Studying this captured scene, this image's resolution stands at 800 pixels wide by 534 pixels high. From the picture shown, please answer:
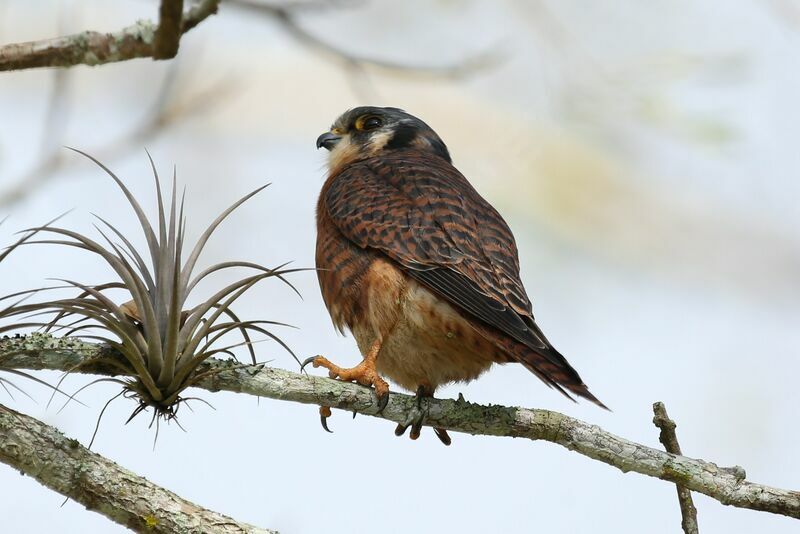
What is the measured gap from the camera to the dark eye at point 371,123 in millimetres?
5609

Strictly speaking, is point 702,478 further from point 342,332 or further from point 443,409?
point 342,332

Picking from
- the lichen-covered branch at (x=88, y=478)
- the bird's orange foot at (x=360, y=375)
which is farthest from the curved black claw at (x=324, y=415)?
the lichen-covered branch at (x=88, y=478)

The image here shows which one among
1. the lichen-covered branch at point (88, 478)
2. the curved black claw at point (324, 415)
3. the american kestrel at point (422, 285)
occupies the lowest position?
the lichen-covered branch at point (88, 478)

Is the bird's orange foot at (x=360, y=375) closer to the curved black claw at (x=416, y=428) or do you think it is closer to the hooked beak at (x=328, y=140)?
the curved black claw at (x=416, y=428)

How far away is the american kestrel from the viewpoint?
381cm

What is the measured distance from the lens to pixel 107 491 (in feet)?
9.02

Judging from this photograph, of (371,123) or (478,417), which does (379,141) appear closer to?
(371,123)

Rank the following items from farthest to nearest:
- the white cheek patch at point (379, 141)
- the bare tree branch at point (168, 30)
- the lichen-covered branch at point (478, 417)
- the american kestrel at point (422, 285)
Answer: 1. the white cheek patch at point (379, 141)
2. the american kestrel at point (422, 285)
3. the lichen-covered branch at point (478, 417)
4. the bare tree branch at point (168, 30)

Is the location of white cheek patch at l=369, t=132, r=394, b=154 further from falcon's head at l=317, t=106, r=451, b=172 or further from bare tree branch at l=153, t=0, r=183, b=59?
bare tree branch at l=153, t=0, r=183, b=59

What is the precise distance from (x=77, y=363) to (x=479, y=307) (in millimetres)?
1600

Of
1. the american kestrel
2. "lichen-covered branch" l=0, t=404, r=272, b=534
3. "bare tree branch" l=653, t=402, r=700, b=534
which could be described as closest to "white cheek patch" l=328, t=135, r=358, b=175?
the american kestrel

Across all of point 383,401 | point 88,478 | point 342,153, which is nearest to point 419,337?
point 383,401

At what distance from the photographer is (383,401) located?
3547 millimetres

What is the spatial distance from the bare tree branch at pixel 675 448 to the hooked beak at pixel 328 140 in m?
2.82
